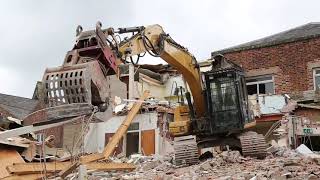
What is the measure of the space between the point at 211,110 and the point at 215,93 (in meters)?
0.47

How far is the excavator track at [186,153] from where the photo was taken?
13938mm

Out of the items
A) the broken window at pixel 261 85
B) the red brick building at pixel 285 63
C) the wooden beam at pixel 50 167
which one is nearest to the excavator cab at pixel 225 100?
the wooden beam at pixel 50 167

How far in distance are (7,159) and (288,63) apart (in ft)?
46.6

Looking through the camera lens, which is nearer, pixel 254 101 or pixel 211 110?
pixel 211 110

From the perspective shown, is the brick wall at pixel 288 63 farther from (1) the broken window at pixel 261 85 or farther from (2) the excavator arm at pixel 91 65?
(2) the excavator arm at pixel 91 65

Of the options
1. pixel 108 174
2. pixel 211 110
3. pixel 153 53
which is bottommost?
pixel 108 174

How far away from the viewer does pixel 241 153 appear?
1436 cm

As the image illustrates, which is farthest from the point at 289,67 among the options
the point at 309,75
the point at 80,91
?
the point at 80,91

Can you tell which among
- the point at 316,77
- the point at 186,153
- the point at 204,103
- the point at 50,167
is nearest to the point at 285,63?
the point at 316,77

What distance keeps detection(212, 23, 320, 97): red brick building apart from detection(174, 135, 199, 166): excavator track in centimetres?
881

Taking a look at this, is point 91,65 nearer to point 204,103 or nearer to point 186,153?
point 186,153

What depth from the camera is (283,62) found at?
22094mm

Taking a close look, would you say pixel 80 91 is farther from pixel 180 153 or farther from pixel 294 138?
pixel 294 138

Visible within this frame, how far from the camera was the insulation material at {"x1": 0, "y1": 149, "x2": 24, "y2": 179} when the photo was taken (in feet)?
34.2
